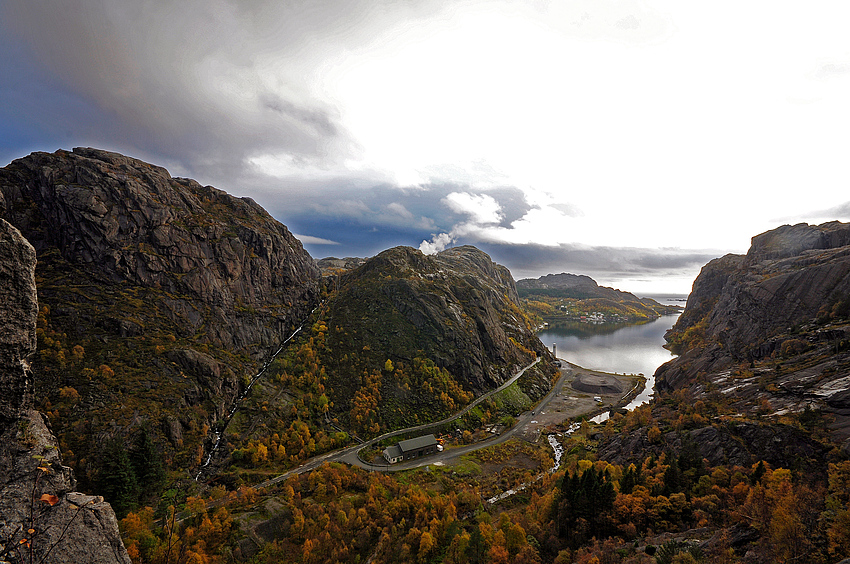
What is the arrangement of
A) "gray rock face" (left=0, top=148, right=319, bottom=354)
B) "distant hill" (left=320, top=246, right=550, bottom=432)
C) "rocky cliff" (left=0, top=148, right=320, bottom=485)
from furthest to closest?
"distant hill" (left=320, top=246, right=550, bottom=432) → "gray rock face" (left=0, top=148, right=319, bottom=354) → "rocky cliff" (left=0, top=148, right=320, bottom=485)

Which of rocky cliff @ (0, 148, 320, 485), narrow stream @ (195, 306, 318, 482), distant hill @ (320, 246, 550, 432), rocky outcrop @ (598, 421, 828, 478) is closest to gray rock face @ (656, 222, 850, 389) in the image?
Answer: rocky outcrop @ (598, 421, 828, 478)

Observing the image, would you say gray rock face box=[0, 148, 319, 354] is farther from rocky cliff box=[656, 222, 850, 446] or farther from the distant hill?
rocky cliff box=[656, 222, 850, 446]

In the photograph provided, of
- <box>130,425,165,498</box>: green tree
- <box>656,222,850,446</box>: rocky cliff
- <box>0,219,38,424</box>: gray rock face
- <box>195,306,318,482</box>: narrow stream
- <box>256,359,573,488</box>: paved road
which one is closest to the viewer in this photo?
<box>0,219,38,424</box>: gray rock face

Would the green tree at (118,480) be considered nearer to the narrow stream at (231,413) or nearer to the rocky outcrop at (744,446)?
the narrow stream at (231,413)

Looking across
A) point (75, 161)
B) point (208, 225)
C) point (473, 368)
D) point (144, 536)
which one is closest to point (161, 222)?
point (208, 225)

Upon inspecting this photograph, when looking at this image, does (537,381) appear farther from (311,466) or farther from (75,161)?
(75,161)

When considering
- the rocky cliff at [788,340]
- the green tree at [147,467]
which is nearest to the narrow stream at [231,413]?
the green tree at [147,467]

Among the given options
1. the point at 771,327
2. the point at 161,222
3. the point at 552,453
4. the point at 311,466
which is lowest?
the point at 552,453

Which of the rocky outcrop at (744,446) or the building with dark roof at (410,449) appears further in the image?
the building with dark roof at (410,449)
